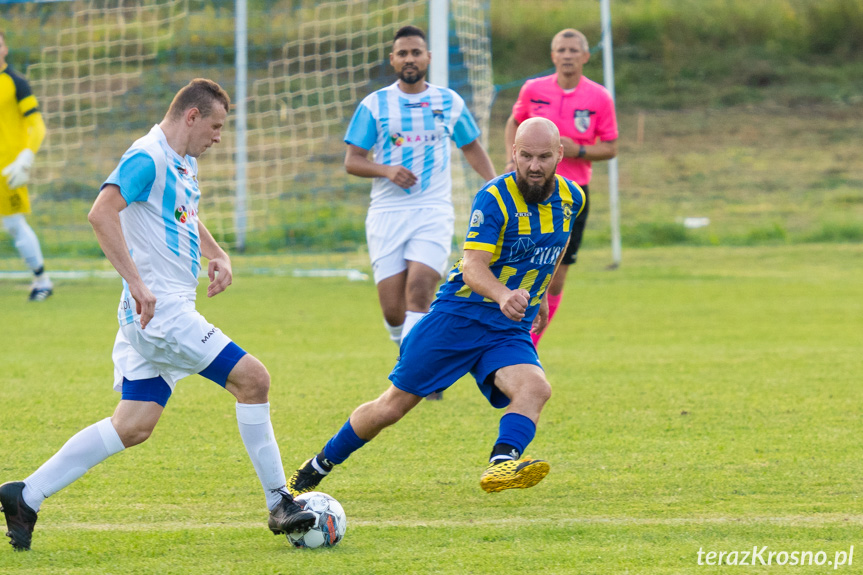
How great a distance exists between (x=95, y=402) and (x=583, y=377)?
322cm

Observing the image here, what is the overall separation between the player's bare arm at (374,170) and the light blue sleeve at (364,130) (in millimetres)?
36

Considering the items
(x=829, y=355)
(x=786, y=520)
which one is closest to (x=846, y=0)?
(x=829, y=355)

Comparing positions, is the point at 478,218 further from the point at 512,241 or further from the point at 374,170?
the point at 374,170

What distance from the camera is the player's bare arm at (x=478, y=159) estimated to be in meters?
7.02

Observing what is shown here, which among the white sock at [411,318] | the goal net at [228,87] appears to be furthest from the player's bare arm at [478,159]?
the goal net at [228,87]

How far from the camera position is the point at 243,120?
13.8 m

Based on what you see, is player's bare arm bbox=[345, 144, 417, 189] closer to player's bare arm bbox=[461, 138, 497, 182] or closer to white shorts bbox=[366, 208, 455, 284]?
white shorts bbox=[366, 208, 455, 284]

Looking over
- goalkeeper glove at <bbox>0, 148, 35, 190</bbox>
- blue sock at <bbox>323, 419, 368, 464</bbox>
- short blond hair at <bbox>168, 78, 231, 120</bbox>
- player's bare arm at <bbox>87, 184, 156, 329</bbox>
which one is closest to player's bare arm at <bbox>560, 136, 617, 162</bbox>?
blue sock at <bbox>323, 419, 368, 464</bbox>

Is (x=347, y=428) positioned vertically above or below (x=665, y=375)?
above

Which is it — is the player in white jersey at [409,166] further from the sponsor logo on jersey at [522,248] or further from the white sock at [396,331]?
the sponsor logo on jersey at [522,248]

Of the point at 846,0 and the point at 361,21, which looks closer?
the point at 361,21

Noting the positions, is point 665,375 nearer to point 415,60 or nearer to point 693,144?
point 415,60

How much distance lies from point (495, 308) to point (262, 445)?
3.78 feet

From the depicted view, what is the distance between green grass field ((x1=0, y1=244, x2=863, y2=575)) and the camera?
4074 millimetres
